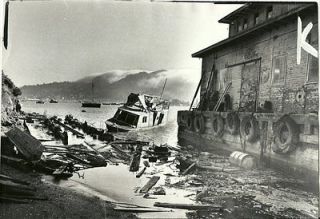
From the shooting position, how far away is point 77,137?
13.4ft

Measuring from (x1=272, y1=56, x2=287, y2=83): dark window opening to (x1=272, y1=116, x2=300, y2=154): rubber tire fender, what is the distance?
0.51 metres

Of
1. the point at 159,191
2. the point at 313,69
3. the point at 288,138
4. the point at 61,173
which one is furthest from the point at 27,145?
the point at 313,69

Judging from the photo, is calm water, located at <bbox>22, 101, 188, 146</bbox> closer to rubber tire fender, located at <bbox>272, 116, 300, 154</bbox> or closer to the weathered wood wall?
the weathered wood wall

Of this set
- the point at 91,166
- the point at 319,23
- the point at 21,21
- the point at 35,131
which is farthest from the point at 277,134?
the point at 21,21

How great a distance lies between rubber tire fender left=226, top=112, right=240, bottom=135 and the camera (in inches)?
165

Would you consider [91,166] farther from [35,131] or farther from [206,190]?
[206,190]

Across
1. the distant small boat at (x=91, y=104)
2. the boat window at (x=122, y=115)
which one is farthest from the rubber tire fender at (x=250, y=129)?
the distant small boat at (x=91, y=104)

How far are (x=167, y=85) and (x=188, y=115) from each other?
654 mm

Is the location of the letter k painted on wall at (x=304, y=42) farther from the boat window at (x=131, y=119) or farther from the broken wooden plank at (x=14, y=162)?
the broken wooden plank at (x=14, y=162)

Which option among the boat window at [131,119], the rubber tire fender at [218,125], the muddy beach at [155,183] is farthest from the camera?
the rubber tire fender at [218,125]

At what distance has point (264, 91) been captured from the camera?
4.05 m

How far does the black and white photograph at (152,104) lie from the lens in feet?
11.9

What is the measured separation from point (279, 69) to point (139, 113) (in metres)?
1.95

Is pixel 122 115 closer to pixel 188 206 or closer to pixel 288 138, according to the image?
pixel 188 206
